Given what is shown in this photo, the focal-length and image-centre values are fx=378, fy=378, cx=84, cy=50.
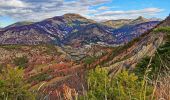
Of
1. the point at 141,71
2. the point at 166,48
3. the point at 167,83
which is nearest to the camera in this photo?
the point at 167,83

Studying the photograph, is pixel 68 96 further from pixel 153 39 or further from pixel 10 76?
pixel 153 39

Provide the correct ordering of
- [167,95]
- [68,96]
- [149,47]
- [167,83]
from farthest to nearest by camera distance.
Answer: [149,47]
[167,83]
[167,95]
[68,96]

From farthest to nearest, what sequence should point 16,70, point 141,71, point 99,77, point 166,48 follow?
point 16,70, point 99,77, point 141,71, point 166,48

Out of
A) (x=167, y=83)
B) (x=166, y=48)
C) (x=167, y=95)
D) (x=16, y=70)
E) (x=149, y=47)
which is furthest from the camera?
(x=149, y=47)

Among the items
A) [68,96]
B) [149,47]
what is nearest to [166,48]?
[68,96]

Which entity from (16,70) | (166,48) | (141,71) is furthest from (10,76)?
(166,48)

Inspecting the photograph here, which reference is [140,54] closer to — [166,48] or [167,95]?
[166,48]

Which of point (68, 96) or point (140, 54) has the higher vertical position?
point (68, 96)

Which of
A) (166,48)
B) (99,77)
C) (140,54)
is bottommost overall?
(140,54)

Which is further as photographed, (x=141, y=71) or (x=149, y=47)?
(x=149, y=47)
